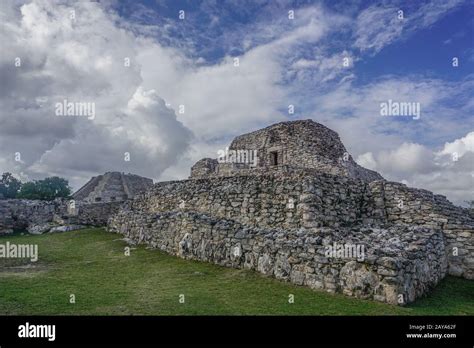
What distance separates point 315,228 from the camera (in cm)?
1053

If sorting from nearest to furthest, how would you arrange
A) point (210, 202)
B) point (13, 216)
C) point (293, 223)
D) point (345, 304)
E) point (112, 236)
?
1. point (345, 304)
2. point (293, 223)
3. point (210, 202)
4. point (112, 236)
5. point (13, 216)

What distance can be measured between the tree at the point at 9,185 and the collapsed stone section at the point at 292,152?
29548 millimetres

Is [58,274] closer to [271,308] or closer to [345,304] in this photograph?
[271,308]

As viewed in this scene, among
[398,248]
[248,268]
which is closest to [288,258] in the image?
[248,268]

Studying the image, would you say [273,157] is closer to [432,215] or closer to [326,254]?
[432,215]

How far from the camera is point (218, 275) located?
10.1 m

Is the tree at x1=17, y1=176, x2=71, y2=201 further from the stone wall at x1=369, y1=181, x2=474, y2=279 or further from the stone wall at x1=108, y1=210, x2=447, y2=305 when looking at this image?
the stone wall at x1=369, y1=181, x2=474, y2=279

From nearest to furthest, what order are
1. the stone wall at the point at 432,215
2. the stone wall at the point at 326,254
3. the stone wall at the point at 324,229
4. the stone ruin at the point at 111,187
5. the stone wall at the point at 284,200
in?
the stone wall at the point at 326,254 < the stone wall at the point at 324,229 < the stone wall at the point at 432,215 < the stone wall at the point at 284,200 < the stone ruin at the point at 111,187

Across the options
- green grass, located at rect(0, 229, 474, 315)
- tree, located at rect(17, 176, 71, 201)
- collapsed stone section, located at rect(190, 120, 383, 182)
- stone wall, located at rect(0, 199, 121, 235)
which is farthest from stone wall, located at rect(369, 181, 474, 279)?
tree, located at rect(17, 176, 71, 201)

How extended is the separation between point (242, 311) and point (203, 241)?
527cm

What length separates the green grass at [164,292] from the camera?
7.02 metres

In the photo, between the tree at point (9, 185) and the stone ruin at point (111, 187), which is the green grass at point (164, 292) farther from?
the tree at point (9, 185)

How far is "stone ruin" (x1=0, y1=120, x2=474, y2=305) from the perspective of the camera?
8297 mm

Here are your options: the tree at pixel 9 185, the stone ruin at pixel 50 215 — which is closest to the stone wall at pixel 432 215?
the stone ruin at pixel 50 215
